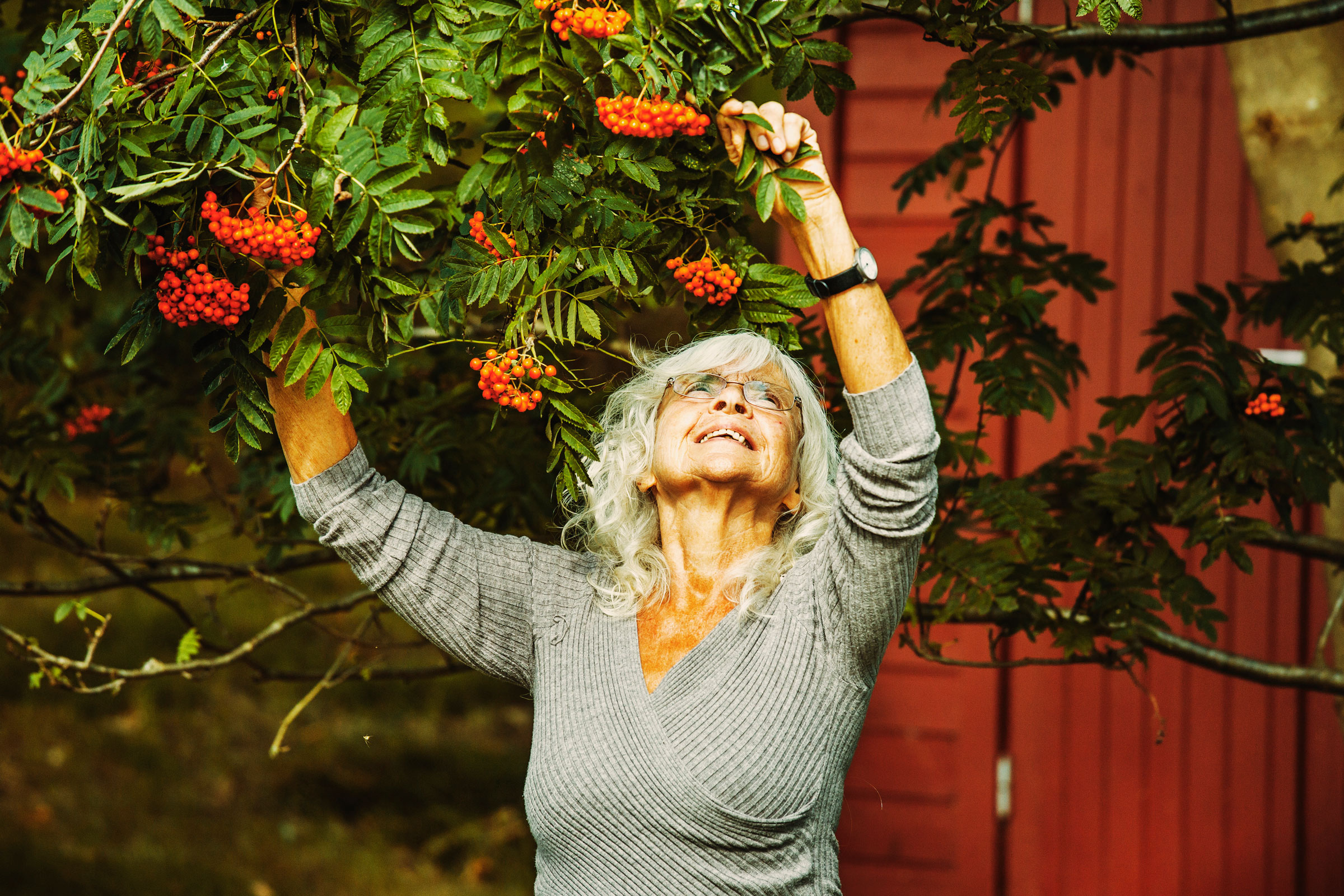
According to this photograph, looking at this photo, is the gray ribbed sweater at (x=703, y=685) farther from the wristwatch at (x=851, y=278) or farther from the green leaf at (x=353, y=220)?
the green leaf at (x=353, y=220)

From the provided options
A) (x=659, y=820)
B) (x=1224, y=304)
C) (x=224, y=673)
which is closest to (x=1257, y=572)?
(x=1224, y=304)

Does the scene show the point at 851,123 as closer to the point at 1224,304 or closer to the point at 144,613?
the point at 1224,304

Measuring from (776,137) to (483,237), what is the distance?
39 cm

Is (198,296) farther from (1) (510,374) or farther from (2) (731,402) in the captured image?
(2) (731,402)

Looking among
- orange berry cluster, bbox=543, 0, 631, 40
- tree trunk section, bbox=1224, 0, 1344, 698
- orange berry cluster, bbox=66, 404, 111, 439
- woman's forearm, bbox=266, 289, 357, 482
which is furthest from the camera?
orange berry cluster, bbox=66, 404, 111, 439

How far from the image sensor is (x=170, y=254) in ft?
4.51

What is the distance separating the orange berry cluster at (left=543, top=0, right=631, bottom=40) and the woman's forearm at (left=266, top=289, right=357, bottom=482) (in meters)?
0.61

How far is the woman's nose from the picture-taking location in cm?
179

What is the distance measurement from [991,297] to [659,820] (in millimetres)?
1250

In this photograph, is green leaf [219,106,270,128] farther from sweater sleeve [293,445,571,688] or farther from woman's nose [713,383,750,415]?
woman's nose [713,383,750,415]

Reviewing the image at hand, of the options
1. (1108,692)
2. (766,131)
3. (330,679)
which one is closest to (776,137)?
(766,131)

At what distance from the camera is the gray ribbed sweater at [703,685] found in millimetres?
1546

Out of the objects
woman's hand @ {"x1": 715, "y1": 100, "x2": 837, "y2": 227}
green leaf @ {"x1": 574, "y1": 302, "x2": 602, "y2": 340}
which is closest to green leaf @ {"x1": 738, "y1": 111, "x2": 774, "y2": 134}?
woman's hand @ {"x1": 715, "y1": 100, "x2": 837, "y2": 227}

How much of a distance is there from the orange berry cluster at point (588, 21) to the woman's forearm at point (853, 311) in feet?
1.19
